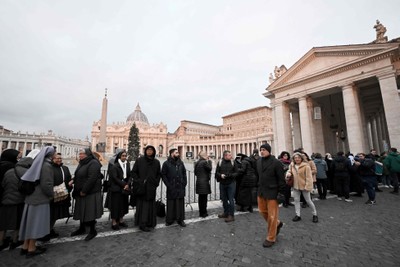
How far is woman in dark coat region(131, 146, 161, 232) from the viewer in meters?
4.20

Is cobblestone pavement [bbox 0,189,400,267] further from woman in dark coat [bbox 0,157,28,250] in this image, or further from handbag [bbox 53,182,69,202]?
handbag [bbox 53,182,69,202]

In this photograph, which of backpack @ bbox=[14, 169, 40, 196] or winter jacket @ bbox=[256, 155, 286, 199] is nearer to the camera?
backpack @ bbox=[14, 169, 40, 196]

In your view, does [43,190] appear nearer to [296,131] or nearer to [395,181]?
[395,181]

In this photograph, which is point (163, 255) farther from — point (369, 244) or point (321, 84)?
point (321, 84)

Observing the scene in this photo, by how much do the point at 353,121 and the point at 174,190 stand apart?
45.1 feet

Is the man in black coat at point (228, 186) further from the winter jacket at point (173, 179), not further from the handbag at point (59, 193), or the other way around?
the handbag at point (59, 193)

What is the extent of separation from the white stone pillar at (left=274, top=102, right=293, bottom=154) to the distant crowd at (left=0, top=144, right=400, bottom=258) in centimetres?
943

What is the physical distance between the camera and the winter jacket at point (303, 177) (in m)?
4.58

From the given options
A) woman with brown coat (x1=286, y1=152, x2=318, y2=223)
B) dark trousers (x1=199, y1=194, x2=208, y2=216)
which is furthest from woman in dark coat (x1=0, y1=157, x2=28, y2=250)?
woman with brown coat (x1=286, y1=152, x2=318, y2=223)

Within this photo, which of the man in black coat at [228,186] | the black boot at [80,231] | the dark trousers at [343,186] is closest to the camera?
the black boot at [80,231]

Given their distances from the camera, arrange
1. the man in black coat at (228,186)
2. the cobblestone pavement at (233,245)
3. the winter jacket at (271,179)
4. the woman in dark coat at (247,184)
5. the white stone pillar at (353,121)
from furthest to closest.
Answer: the white stone pillar at (353,121) < the woman in dark coat at (247,184) < the man in black coat at (228,186) < the winter jacket at (271,179) < the cobblestone pavement at (233,245)

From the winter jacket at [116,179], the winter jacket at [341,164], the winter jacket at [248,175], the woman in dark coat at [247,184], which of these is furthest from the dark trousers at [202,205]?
the winter jacket at [341,164]

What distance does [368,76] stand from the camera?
38.3 ft

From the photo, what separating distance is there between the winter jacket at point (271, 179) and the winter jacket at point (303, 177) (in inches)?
61.5
